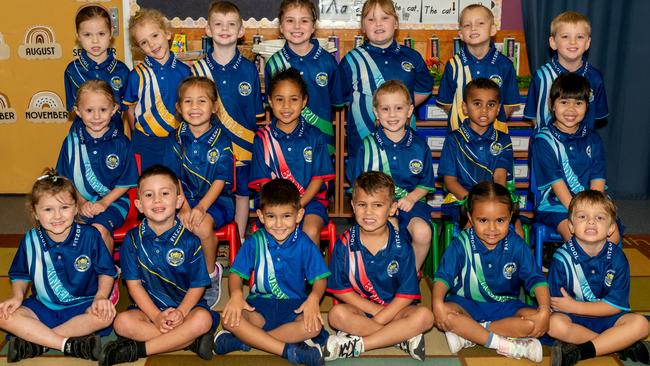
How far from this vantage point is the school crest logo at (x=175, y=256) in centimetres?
277

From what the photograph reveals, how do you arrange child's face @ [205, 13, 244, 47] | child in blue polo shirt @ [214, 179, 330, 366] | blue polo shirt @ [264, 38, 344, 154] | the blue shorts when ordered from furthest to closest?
blue polo shirt @ [264, 38, 344, 154]
child's face @ [205, 13, 244, 47]
the blue shorts
child in blue polo shirt @ [214, 179, 330, 366]

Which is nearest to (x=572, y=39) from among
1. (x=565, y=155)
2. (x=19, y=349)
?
(x=565, y=155)

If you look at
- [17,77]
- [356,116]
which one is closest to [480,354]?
[356,116]

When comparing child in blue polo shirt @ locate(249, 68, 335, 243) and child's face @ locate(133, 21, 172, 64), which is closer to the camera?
child in blue polo shirt @ locate(249, 68, 335, 243)

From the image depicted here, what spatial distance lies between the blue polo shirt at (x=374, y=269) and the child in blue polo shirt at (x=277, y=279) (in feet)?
0.28

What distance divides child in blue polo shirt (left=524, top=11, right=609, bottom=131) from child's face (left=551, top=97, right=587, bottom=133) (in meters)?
0.24

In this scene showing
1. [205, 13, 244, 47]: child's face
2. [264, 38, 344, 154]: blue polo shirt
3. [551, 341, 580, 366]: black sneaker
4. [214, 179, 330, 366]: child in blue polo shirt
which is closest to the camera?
[551, 341, 580, 366]: black sneaker

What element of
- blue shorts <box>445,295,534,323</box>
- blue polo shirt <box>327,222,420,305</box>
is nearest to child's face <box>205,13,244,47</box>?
blue polo shirt <box>327,222,420,305</box>

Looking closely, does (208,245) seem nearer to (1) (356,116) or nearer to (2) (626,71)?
(1) (356,116)

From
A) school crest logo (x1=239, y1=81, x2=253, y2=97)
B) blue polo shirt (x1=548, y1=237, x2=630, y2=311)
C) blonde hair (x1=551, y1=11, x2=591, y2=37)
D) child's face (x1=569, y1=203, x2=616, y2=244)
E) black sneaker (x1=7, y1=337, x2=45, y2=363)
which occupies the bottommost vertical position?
black sneaker (x1=7, y1=337, x2=45, y2=363)

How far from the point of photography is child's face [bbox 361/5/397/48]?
3498 millimetres

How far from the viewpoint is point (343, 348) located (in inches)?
105

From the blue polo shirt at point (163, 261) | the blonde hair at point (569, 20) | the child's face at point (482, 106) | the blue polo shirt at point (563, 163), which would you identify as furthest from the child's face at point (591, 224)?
the blue polo shirt at point (163, 261)

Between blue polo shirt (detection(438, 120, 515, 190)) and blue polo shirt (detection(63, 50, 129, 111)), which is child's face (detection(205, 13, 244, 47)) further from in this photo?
blue polo shirt (detection(438, 120, 515, 190))
